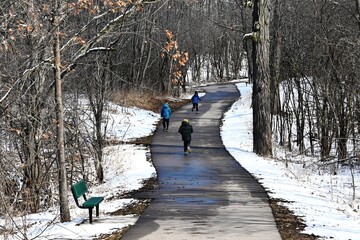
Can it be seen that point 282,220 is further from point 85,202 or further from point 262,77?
point 262,77

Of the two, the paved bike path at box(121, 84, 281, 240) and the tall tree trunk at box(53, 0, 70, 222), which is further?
the tall tree trunk at box(53, 0, 70, 222)

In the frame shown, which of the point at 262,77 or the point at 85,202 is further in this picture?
Answer: the point at 262,77

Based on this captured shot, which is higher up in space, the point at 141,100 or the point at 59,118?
the point at 141,100

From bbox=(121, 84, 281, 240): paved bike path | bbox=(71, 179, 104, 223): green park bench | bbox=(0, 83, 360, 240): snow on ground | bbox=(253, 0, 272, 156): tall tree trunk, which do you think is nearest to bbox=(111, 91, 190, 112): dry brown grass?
bbox=(0, 83, 360, 240): snow on ground

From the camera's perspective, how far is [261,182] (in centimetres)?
1445

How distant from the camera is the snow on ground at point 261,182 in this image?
9.46m

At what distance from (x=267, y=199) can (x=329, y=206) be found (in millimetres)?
1458

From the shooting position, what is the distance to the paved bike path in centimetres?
919

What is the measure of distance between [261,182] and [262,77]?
278 inches

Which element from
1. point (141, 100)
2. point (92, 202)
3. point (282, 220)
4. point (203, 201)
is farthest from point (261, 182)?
point (141, 100)

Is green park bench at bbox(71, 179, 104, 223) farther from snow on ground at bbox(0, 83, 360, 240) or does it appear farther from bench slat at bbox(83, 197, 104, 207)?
snow on ground at bbox(0, 83, 360, 240)

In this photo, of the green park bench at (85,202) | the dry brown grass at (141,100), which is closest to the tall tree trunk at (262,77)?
the green park bench at (85,202)

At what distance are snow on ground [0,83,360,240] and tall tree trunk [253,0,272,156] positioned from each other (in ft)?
2.75

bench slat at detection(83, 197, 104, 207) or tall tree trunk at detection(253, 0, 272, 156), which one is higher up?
tall tree trunk at detection(253, 0, 272, 156)
